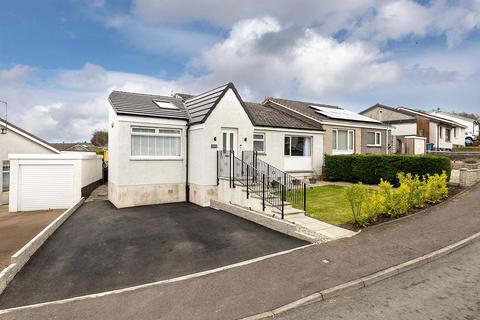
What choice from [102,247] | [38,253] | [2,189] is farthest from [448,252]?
A: [2,189]

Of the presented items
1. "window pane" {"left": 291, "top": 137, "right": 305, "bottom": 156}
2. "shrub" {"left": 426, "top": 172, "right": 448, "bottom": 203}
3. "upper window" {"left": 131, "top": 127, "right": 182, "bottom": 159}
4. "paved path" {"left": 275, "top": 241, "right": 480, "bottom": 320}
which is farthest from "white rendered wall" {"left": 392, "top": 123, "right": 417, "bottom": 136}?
"paved path" {"left": 275, "top": 241, "right": 480, "bottom": 320}

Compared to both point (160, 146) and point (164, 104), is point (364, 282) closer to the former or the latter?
point (160, 146)

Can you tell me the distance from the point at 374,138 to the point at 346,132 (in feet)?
11.0

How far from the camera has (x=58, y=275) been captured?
21.1ft

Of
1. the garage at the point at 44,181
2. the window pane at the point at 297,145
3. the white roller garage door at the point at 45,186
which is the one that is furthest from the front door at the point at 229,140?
the white roller garage door at the point at 45,186

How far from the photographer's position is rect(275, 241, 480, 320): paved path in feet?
15.1

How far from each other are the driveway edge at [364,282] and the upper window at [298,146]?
1234 centimetres

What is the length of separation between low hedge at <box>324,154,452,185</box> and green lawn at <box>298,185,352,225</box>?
250 centimetres

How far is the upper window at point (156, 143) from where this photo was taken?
13914 mm

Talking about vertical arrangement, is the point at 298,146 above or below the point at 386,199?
above

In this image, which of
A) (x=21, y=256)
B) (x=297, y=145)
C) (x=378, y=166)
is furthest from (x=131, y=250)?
(x=378, y=166)

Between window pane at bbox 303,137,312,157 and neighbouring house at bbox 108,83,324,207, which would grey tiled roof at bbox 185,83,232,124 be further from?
window pane at bbox 303,137,312,157

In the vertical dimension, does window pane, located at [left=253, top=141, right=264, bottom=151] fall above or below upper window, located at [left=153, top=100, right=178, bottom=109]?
below

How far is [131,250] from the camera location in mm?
7980
